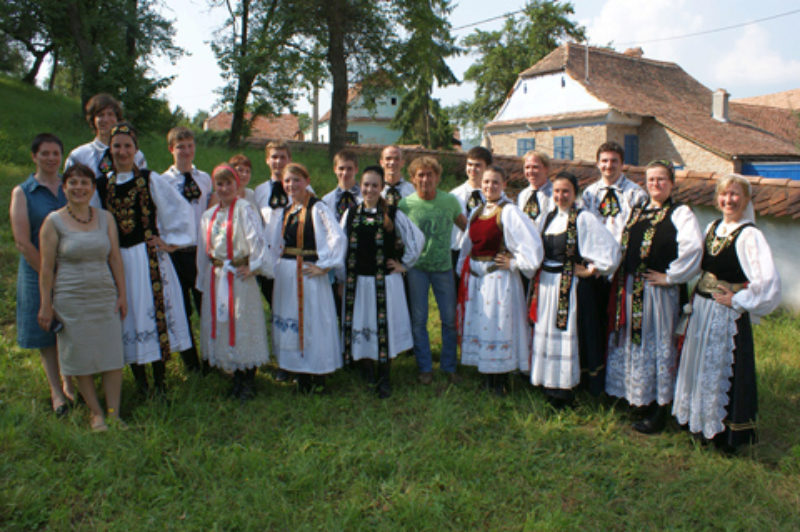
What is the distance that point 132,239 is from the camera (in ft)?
12.6

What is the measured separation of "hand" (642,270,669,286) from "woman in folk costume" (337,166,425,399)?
1626 mm

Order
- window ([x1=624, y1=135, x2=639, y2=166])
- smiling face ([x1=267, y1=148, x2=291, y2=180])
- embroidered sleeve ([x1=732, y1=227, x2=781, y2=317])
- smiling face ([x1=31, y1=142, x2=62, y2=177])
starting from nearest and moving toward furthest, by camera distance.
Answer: embroidered sleeve ([x1=732, y1=227, x2=781, y2=317]) < smiling face ([x1=31, y1=142, x2=62, y2=177]) < smiling face ([x1=267, y1=148, x2=291, y2=180]) < window ([x1=624, y1=135, x2=639, y2=166])

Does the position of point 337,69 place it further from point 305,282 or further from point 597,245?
point 597,245

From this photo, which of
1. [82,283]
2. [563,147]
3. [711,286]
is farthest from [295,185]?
[563,147]

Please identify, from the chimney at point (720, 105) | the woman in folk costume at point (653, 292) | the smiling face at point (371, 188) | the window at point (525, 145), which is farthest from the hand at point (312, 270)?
the chimney at point (720, 105)

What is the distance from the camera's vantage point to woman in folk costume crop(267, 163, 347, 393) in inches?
163

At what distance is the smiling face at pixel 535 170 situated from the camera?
4516mm

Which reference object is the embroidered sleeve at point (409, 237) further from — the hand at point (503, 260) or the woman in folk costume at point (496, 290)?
the hand at point (503, 260)

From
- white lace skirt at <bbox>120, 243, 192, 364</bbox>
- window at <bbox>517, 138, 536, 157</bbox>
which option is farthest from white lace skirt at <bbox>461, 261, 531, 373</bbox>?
window at <bbox>517, 138, 536, 157</bbox>

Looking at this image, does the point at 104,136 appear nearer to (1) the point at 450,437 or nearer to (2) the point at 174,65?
(1) the point at 450,437

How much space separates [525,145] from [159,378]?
21.4m

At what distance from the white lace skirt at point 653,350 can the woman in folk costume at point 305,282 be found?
2148 mm

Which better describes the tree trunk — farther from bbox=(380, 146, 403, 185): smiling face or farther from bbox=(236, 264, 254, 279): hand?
bbox=(236, 264, 254, 279): hand

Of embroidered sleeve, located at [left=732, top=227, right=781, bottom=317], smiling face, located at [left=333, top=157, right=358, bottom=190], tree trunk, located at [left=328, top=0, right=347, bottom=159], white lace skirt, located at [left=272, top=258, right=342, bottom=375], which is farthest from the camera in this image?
tree trunk, located at [left=328, top=0, right=347, bottom=159]
